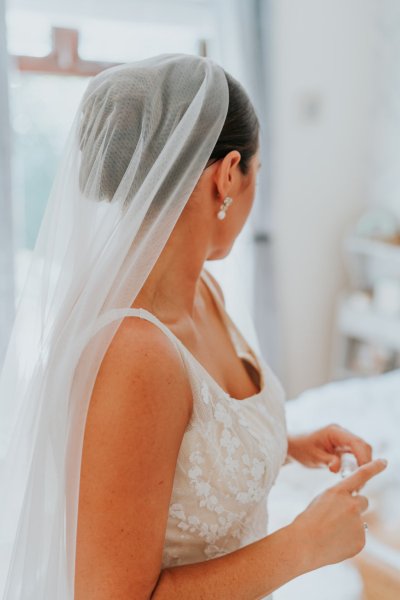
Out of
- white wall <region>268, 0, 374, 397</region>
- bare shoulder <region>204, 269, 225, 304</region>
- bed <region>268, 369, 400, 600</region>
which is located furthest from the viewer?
white wall <region>268, 0, 374, 397</region>

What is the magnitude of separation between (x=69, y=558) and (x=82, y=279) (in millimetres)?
358

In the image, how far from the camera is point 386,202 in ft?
10.7

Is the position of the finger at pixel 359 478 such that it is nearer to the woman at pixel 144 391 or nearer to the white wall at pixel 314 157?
the woman at pixel 144 391

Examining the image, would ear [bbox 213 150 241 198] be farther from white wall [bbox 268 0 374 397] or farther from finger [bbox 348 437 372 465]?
white wall [bbox 268 0 374 397]

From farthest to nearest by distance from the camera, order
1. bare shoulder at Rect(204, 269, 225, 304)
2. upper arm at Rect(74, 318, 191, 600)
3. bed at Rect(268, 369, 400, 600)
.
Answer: bare shoulder at Rect(204, 269, 225, 304), bed at Rect(268, 369, 400, 600), upper arm at Rect(74, 318, 191, 600)

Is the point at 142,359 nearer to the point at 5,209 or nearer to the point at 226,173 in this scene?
the point at 226,173

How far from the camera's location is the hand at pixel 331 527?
944 mm

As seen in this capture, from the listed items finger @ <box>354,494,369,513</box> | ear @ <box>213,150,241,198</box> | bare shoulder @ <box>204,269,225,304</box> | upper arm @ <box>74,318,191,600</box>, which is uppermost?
ear @ <box>213,150,241,198</box>

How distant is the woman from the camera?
2.61 feet

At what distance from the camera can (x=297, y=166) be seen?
310 centimetres

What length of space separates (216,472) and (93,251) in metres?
0.35

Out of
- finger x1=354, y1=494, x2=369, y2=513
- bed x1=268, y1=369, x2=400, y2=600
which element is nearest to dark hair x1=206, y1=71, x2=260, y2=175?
finger x1=354, y1=494, x2=369, y2=513

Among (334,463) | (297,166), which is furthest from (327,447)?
(297,166)

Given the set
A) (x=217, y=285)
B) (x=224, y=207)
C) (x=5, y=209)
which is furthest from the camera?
(x=5, y=209)
